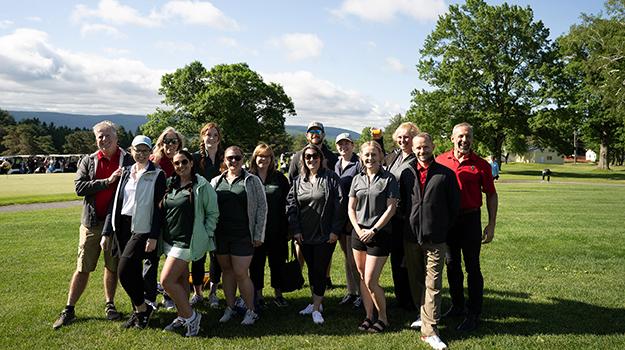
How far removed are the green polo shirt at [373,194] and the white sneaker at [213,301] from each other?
2298 millimetres

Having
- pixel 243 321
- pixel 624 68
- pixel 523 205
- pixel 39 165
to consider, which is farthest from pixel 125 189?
pixel 39 165

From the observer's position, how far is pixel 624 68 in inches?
1252

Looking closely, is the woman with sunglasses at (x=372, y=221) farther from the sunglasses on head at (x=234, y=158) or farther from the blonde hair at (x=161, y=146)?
the blonde hair at (x=161, y=146)

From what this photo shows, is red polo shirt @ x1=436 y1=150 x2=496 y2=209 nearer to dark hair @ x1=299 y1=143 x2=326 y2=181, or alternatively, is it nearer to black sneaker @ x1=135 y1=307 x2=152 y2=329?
dark hair @ x1=299 y1=143 x2=326 y2=181

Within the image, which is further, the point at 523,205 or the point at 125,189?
the point at 523,205

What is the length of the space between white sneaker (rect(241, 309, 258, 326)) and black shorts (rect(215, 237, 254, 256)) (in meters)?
0.71

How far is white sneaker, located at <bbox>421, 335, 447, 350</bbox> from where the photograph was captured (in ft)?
14.8

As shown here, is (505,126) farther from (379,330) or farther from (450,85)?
(379,330)

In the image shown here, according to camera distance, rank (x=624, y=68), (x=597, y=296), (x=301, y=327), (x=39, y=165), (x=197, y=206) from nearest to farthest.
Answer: (x=197, y=206) → (x=301, y=327) → (x=597, y=296) → (x=624, y=68) → (x=39, y=165)

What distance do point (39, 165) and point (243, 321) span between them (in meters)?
56.8

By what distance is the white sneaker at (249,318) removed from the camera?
17.1 ft

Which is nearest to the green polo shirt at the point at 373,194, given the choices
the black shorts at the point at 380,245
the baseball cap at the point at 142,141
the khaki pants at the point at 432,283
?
the black shorts at the point at 380,245

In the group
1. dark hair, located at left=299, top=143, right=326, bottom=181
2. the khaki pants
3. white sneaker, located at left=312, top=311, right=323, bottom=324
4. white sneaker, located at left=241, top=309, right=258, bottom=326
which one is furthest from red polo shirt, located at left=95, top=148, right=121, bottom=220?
the khaki pants

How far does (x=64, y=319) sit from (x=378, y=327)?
3576 millimetres
